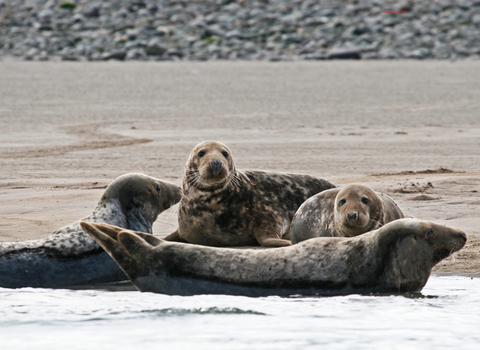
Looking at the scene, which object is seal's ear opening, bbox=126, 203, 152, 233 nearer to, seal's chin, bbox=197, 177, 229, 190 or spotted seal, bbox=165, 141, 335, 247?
spotted seal, bbox=165, 141, 335, 247

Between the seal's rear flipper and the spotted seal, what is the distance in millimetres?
1526

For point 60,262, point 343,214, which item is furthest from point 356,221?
point 60,262

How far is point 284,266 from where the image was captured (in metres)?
4.82

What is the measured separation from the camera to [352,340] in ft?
14.0

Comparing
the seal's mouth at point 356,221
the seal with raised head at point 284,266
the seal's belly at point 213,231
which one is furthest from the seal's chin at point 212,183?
the seal with raised head at point 284,266

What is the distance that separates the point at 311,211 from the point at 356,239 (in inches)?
52.3

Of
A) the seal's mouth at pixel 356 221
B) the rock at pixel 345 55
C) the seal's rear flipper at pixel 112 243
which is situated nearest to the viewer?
the seal's rear flipper at pixel 112 243

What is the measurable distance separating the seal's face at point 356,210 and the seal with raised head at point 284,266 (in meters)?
0.67

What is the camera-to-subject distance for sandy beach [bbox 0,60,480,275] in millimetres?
7633

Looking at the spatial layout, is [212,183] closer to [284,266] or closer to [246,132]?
[284,266]

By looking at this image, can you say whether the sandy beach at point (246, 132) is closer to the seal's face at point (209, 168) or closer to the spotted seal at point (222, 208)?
the spotted seal at point (222, 208)

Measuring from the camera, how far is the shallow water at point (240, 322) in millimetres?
4227

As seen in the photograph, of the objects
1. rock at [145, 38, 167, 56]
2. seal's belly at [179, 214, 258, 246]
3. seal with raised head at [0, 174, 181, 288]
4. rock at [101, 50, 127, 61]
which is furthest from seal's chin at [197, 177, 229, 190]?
rock at [145, 38, 167, 56]

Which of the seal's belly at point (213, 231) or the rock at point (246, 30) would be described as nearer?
the seal's belly at point (213, 231)
